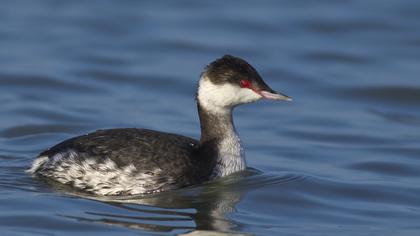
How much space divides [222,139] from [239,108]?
3882 millimetres

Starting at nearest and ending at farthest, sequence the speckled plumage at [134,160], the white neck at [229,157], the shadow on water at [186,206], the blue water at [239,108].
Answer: the shadow on water at [186,206]
the blue water at [239,108]
the speckled plumage at [134,160]
the white neck at [229,157]

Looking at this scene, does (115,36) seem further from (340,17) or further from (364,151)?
(364,151)

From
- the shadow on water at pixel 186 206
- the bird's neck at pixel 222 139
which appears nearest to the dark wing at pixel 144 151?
the shadow on water at pixel 186 206

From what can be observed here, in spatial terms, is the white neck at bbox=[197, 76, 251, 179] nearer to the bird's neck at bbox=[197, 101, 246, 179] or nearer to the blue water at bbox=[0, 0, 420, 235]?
the bird's neck at bbox=[197, 101, 246, 179]

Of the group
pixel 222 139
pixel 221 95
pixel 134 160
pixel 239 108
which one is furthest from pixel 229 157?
pixel 239 108

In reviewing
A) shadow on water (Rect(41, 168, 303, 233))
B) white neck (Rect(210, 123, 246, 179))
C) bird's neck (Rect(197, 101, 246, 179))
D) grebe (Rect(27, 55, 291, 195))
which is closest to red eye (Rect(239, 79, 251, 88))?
grebe (Rect(27, 55, 291, 195))

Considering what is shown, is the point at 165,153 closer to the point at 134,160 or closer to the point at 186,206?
the point at 134,160

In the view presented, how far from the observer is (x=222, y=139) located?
38.4 feet

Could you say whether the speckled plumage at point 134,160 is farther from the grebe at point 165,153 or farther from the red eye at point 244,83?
the red eye at point 244,83

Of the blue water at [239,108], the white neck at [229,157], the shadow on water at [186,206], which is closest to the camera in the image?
the shadow on water at [186,206]

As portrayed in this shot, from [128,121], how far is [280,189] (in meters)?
3.44

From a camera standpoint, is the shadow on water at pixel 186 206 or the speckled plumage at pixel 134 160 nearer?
the shadow on water at pixel 186 206

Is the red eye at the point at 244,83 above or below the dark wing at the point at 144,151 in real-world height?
above

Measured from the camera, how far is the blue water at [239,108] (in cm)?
1059
